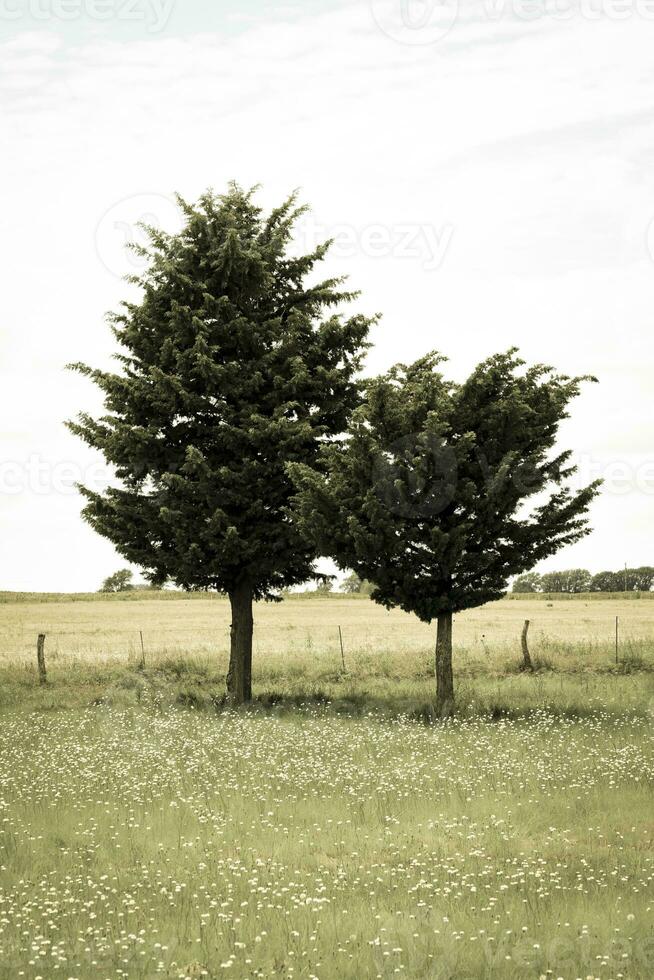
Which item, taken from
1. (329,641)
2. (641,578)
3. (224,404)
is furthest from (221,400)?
(641,578)

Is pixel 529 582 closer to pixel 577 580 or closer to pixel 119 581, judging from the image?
pixel 577 580

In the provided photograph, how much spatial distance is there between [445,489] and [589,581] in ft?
538

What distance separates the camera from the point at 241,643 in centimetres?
2697

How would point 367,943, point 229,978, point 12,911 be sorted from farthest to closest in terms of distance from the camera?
point 12,911, point 367,943, point 229,978

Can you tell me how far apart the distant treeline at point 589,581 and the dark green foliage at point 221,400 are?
5666 inches

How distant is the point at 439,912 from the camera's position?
355 inches

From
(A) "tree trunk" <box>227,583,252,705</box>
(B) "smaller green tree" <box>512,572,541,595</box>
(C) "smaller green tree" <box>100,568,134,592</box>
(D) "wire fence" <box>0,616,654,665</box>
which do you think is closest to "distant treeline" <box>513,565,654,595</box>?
(B) "smaller green tree" <box>512,572,541,595</box>

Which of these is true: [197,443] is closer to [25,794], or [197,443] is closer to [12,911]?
[25,794]

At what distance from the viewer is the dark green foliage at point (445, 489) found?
72.1 feet

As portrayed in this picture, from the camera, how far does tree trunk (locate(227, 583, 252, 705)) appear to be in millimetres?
26812

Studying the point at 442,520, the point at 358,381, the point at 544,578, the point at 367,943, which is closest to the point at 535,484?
the point at 442,520

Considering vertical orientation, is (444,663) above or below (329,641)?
above

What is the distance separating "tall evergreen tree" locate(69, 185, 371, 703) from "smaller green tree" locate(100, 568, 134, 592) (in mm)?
100236

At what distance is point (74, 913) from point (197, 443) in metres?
18.2
